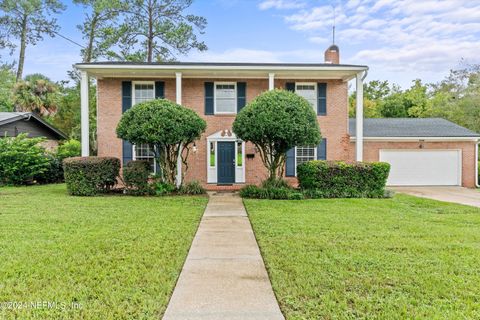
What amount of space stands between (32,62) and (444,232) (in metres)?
29.8

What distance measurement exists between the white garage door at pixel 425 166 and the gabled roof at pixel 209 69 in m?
4.74

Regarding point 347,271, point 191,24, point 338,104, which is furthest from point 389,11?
point 347,271

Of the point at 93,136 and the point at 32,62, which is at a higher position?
the point at 32,62

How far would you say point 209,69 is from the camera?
12.2 metres

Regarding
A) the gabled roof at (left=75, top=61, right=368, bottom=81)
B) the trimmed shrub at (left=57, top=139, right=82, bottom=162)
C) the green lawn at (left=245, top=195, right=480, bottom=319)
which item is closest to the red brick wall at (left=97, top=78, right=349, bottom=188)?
the gabled roof at (left=75, top=61, right=368, bottom=81)

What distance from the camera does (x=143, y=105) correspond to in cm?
1034

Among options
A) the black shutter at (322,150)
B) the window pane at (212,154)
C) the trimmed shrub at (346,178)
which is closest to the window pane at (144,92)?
the window pane at (212,154)

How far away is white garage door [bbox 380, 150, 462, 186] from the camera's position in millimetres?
14688

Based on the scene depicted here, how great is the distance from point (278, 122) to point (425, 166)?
919 cm

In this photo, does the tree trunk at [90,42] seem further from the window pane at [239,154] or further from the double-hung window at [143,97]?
the window pane at [239,154]

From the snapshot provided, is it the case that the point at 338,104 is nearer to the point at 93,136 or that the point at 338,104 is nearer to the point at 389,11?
the point at 389,11

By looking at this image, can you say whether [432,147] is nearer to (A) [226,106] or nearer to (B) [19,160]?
(A) [226,106]

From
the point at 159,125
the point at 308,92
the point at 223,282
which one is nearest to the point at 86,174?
the point at 159,125

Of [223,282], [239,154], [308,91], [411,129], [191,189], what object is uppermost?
[308,91]
